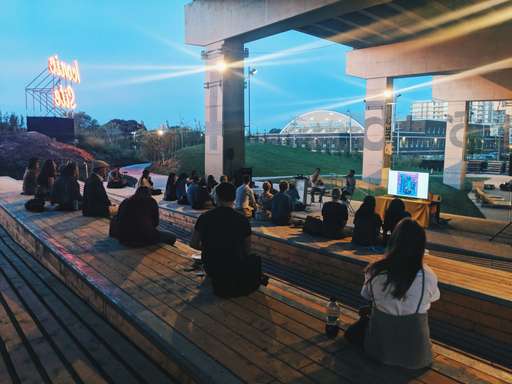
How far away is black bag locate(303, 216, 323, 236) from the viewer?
827cm

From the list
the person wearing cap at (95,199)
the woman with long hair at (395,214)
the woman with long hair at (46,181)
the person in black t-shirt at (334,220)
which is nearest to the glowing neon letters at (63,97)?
the woman with long hair at (46,181)

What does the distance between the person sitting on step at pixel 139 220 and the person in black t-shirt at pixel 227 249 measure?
219 cm

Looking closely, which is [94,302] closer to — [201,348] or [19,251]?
[201,348]

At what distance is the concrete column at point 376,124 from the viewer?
68.1 feet

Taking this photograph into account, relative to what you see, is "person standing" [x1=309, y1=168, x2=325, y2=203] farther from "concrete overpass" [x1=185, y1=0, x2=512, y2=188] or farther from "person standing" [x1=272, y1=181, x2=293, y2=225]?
"person standing" [x1=272, y1=181, x2=293, y2=225]

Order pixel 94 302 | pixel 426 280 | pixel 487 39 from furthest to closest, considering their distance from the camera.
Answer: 1. pixel 487 39
2. pixel 94 302
3. pixel 426 280

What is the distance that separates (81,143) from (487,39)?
3336cm

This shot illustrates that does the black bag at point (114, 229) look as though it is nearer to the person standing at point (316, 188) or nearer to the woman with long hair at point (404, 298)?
the woman with long hair at point (404, 298)

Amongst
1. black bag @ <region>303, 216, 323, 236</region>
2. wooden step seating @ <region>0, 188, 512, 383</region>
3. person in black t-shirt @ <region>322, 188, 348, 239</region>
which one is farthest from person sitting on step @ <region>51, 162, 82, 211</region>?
Result: person in black t-shirt @ <region>322, 188, 348, 239</region>

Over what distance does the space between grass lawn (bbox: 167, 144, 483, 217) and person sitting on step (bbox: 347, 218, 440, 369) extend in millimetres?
15034

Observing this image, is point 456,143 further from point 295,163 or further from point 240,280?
point 240,280

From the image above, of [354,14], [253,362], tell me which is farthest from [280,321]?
[354,14]

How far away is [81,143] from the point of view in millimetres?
38875

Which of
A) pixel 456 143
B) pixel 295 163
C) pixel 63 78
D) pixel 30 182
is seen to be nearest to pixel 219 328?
pixel 30 182
